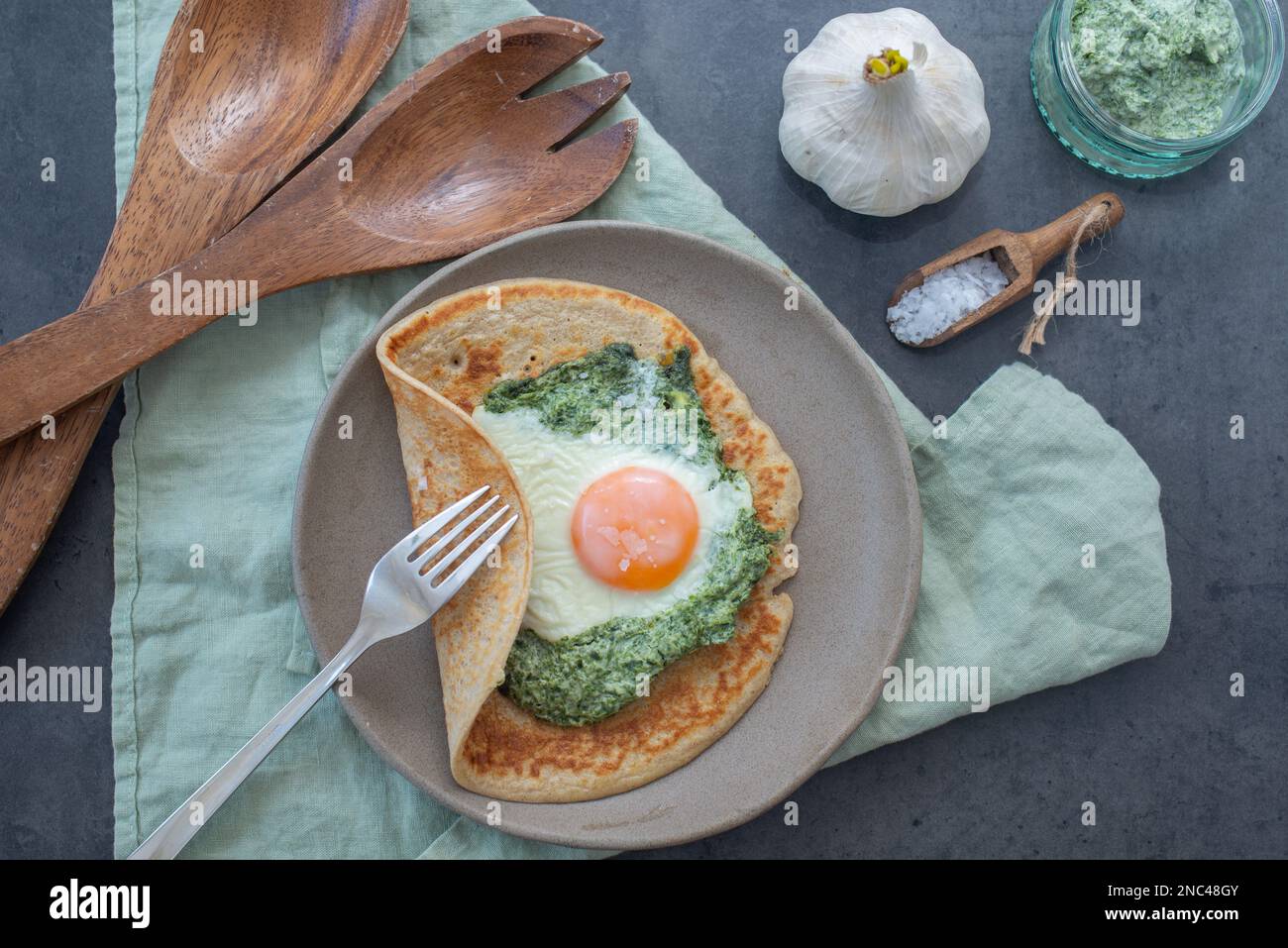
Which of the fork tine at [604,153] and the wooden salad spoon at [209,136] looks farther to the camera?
the fork tine at [604,153]

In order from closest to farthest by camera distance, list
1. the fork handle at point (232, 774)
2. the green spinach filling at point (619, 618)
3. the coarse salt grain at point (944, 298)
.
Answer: the fork handle at point (232, 774) → the green spinach filling at point (619, 618) → the coarse salt grain at point (944, 298)

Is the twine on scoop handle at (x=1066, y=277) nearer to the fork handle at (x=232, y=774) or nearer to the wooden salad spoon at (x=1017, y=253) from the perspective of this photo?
the wooden salad spoon at (x=1017, y=253)

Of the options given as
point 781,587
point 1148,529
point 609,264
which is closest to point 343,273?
point 609,264

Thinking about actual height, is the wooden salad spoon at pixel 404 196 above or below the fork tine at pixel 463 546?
above

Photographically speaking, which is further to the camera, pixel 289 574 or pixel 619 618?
pixel 289 574

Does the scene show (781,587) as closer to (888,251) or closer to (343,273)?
(888,251)

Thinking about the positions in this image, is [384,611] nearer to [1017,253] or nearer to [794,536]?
[794,536]

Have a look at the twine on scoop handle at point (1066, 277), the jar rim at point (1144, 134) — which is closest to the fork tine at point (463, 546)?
the twine on scoop handle at point (1066, 277)

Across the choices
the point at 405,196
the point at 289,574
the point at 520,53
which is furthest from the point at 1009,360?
the point at 289,574
